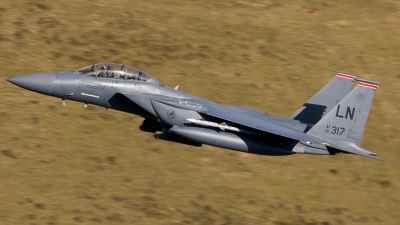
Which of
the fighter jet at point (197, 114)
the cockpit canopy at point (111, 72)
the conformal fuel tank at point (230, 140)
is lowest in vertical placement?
the conformal fuel tank at point (230, 140)

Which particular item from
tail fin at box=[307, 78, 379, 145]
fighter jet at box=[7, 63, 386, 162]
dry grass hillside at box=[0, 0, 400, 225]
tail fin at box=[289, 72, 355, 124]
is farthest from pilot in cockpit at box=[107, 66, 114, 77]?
tail fin at box=[289, 72, 355, 124]

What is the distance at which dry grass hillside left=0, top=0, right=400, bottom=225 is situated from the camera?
1075 inches

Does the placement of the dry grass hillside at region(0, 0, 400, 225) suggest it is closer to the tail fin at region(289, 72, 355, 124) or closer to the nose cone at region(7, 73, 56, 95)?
the tail fin at region(289, 72, 355, 124)

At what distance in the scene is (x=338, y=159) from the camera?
3177 centimetres

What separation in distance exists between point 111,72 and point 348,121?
29.5 ft

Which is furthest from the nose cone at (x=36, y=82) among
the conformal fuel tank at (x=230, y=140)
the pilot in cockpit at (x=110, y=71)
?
the conformal fuel tank at (x=230, y=140)

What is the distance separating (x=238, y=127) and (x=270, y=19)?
59.9ft

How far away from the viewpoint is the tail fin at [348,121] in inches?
976

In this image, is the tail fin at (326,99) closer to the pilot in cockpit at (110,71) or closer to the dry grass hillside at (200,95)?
the dry grass hillside at (200,95)

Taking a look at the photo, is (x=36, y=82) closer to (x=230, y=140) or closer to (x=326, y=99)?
(x=230, y=140)

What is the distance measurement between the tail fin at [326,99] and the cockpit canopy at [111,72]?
7185mm

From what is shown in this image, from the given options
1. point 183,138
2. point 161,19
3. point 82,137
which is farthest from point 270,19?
point 183,138

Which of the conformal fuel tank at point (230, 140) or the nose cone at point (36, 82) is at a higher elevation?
the nose cone at point (36, 82)

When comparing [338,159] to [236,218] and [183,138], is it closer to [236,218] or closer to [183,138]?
[236,218]
